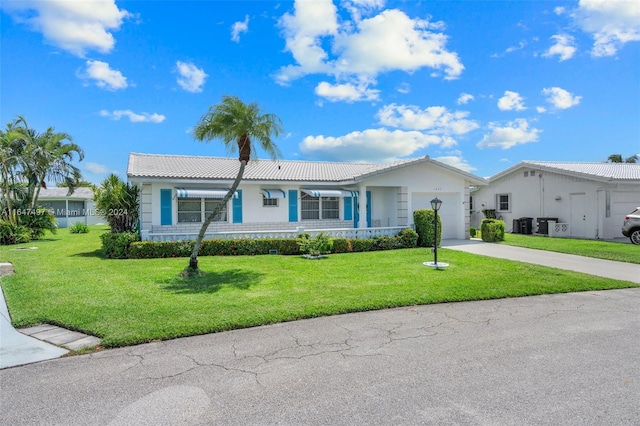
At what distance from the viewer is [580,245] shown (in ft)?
53.3

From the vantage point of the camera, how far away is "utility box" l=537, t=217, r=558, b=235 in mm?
21422

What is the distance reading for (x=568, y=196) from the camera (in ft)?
68.5

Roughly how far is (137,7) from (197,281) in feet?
27.3

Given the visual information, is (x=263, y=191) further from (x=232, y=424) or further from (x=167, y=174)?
(x=232, y=424)

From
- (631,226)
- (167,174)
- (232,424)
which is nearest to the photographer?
(232,424)

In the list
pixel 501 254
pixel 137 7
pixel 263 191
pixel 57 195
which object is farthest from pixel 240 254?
pixel 57 195

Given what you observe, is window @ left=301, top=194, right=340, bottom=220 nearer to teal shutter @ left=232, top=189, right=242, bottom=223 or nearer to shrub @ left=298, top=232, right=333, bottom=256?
teal shutter @ left=232, top=189, right=242, bottom=223

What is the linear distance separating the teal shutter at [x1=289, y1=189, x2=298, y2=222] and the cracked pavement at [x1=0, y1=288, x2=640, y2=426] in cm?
1161

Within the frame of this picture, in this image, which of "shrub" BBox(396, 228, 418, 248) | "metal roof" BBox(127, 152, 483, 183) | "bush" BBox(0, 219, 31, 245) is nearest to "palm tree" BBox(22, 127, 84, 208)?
"bush" BBox(0, 219, 31, 245)

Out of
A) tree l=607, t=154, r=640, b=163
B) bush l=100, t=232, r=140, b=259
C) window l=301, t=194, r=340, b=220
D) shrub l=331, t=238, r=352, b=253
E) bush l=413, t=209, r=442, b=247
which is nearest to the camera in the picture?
bush l=100, t=232, r=140, b=259

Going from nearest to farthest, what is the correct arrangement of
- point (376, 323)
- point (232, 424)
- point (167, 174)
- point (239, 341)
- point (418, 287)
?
point (232, 424)
point (239, 341)
point (376, 323)
point (418, 287)
point (167, 174)

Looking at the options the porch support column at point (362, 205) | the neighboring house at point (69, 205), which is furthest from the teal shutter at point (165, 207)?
the neighboring house at point (69, 205)

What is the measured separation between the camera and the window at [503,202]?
25.0m

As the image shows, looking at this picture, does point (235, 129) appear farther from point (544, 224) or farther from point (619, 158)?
point (619, 158)
